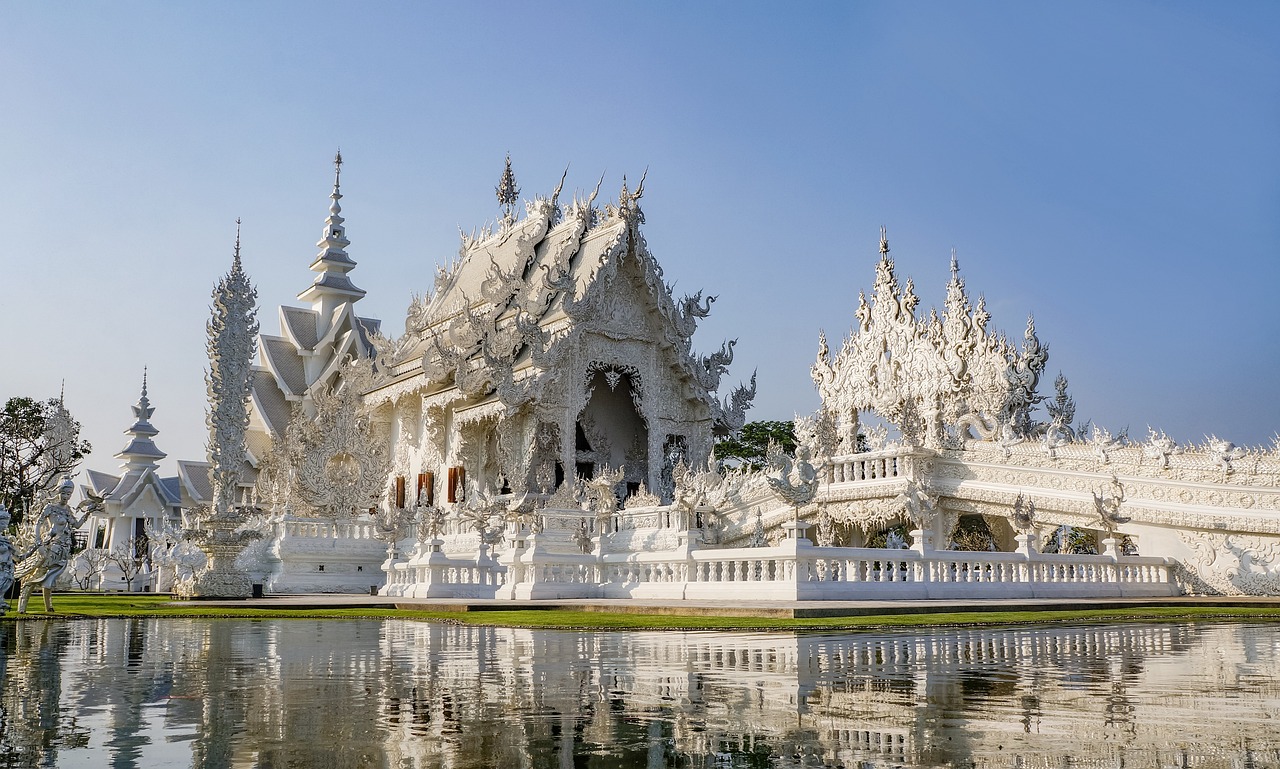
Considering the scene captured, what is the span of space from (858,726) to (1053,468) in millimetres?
16325

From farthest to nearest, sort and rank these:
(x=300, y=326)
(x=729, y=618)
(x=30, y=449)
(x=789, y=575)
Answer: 1. (x=300, y=326)
2. (x=30, y=449)
3. (x=789, y=575)
4. (x=729, y=618)

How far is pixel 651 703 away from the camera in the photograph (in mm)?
4844

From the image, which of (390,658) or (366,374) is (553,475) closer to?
(366,374)

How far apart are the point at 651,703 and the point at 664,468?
72.1 feet

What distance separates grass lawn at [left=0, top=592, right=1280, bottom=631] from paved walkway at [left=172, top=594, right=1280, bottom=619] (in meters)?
0.24

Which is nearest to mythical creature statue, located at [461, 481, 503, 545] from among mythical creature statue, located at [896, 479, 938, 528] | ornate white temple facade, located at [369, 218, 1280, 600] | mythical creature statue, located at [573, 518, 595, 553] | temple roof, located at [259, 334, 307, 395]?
ornate white temple facade, located at [369, 218, 1280, 600]

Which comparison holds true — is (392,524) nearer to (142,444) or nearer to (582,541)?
(582,541)

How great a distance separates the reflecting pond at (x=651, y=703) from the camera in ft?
11.9

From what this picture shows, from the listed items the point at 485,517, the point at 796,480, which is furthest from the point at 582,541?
the point at 796,480

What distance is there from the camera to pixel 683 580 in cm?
1566

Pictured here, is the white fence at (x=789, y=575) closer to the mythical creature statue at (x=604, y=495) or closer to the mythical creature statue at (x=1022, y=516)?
the mythical creature statue at (x=1022, y=516)

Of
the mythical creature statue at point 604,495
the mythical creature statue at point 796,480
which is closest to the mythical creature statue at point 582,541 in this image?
the mythical creature statue at point 604,495

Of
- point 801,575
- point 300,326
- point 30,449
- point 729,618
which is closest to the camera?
point 729,618

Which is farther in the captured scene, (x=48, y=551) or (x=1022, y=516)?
(x=1022, y=516)
